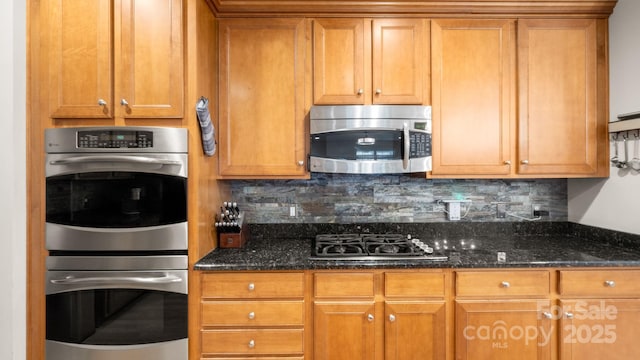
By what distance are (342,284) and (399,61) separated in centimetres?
146

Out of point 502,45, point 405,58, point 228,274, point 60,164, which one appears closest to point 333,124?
point 405,58

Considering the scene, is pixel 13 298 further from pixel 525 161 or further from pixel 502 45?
pixel 502 45

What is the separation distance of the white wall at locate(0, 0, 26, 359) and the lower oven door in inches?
24.0

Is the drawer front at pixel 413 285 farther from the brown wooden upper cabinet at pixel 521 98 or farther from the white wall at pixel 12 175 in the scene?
the white wall at pixel 12 175

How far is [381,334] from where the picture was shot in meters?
1.72

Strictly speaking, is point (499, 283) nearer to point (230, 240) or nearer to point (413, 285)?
point (413, 285)

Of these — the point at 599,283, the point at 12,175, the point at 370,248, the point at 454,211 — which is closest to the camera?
the point at 12,175

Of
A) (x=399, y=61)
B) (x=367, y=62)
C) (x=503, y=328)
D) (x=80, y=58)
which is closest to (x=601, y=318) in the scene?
(x=503, y=328)

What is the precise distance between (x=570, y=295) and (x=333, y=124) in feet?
5.45

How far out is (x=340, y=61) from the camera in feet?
6.72

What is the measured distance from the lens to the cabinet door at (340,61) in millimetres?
2047

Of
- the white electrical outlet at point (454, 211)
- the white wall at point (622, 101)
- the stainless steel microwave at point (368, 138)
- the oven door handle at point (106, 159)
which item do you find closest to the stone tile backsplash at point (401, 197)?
the white electrical outlet at point (454, 211)

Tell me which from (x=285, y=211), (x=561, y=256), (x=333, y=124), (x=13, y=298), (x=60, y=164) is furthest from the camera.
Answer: (x=285, y=211)

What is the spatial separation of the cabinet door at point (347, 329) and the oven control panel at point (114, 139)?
129 cm
